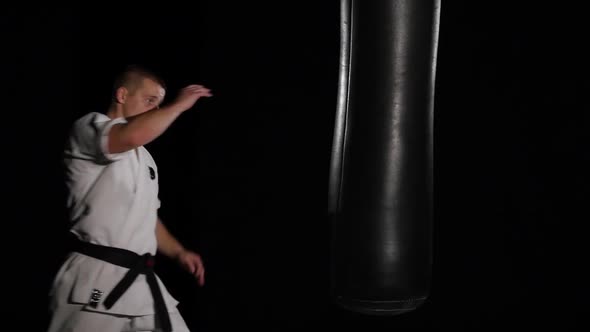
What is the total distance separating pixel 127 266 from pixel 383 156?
0.51 metres

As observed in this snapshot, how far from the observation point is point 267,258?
7.05ft

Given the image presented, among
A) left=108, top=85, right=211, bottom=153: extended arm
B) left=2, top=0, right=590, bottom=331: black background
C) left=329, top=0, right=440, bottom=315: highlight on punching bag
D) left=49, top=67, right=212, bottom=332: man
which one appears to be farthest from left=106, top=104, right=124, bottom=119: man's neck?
left=2, top=0, right=590, bottom=331: black background

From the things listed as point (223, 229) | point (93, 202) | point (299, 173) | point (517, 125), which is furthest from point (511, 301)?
point (93, 202)

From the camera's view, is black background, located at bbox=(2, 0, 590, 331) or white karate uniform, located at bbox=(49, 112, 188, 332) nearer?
white karate uniform, located at bbox=(49, 112, 188, 332)

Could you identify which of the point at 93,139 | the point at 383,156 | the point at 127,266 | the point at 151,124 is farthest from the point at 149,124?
the point at 383,156

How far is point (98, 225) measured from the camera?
1.31m

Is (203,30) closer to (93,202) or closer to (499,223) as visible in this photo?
(93,202)

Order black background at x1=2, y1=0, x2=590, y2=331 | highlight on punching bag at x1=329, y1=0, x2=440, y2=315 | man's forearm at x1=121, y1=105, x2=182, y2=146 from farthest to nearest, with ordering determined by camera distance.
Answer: black background at x1=2, y1=0, x2=590, y2=331, highlight on punching bag at x1=329, y1=0, x2=440, y2=315, man's forearm at x1=121, y1=105, x2=182, y2=146

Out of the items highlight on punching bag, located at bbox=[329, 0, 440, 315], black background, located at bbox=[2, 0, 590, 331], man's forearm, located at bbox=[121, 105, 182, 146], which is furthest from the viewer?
black background, located at bbox=[2, 0, 590, 331]

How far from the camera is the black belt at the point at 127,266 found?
4.29 ft

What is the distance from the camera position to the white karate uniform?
128 centimetres

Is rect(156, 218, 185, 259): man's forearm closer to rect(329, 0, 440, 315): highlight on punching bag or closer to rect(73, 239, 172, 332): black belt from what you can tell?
rect(73, 239, 172, 332): black belt

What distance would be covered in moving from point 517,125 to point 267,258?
806mm

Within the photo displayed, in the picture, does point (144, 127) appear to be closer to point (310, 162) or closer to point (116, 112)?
point (116, 112)
